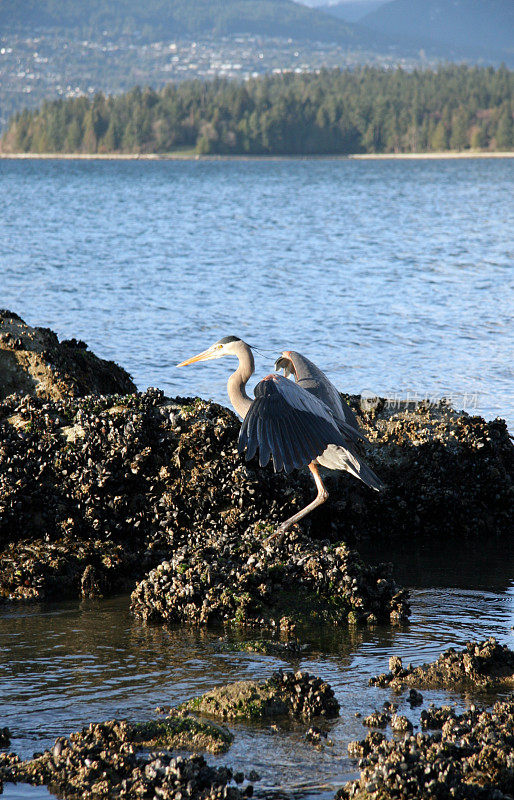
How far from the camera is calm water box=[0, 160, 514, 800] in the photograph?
15.9 feet

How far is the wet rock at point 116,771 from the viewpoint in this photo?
12.2ft

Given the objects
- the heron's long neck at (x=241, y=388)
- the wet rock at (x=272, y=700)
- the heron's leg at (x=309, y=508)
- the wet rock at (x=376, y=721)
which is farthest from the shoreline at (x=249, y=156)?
the wet rock at (x=376, y=721)

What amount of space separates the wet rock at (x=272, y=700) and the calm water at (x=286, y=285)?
7.58 m

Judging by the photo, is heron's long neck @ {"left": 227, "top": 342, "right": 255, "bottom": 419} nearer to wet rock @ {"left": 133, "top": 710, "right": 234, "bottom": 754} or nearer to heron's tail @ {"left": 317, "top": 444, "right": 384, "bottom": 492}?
heron's tail @ {"left": 317, "top": 444, "right": 384, "bottom": 492}

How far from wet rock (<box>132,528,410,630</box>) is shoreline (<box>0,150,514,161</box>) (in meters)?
143

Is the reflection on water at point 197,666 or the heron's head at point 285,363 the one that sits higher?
the heron's head at point 285,363

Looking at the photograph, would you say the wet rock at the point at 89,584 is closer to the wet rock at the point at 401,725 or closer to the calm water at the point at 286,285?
the wet rock at the point at 401,725

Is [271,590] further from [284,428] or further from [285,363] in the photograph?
[285,363]

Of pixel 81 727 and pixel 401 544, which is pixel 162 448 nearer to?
pixel 401 544

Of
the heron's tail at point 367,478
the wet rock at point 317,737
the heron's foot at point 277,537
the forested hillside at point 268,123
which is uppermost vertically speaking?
the forested hillside at point 268,123

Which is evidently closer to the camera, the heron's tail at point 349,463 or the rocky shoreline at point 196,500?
the rocky shoreline at point 196,500

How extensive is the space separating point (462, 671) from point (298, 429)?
1970mm

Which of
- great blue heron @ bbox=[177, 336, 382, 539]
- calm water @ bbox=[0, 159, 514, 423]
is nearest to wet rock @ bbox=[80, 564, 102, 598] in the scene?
great blue heron @ bbox=[177, 336, 382, 539]

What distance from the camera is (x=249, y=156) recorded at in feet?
490
